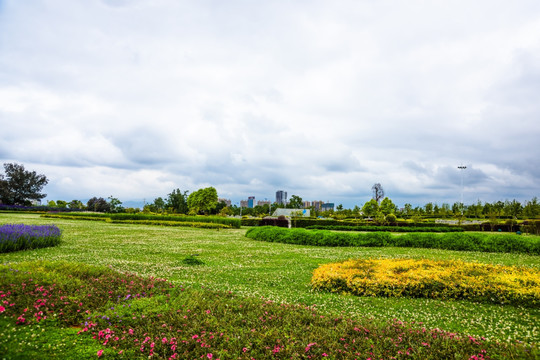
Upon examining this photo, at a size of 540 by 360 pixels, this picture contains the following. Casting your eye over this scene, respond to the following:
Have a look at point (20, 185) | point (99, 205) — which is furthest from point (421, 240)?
point (20, 185)

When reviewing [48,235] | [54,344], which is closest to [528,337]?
[54,344]

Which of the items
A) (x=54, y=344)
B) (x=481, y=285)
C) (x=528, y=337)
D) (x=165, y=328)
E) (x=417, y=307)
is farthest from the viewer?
(x=481, y=285)

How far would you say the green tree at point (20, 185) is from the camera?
5916 cm

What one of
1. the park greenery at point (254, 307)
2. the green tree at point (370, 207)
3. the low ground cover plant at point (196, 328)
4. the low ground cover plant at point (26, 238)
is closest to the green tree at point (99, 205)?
the green tree at point (370, 207)

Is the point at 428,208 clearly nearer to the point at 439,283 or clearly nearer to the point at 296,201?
the point at 296,201

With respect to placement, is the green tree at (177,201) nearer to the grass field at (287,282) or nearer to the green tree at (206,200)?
the green tree at (206,200)

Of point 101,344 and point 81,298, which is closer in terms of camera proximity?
point 101,344

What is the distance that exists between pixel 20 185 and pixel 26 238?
60191 millimetres

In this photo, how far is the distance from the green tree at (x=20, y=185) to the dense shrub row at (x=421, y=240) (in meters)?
61.1

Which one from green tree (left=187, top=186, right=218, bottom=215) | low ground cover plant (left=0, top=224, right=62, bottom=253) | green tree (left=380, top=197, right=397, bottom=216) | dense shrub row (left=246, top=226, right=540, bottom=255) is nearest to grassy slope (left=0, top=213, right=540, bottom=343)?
low ground cover plant (left=0, top=224, right=62, bottom=253)

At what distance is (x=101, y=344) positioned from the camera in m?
4.12

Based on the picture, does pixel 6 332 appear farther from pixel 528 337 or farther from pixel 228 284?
pixel 528 337

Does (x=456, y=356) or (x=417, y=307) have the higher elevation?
(x=456, y=356)

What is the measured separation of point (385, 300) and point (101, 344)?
18.4 feet
